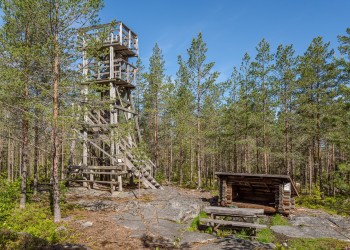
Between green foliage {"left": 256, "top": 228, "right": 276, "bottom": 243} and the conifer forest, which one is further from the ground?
the conifer forest

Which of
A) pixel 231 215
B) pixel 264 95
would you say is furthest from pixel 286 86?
pixel 231 215

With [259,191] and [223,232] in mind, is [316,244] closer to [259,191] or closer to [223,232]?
[223,232]

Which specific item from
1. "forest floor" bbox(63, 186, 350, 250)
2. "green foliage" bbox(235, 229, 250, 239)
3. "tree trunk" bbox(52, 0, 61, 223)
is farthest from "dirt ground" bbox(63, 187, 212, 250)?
"green foliage" bbox(235, 229, 250, 239)

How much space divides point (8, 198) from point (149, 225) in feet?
23.9

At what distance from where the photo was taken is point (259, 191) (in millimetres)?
19812

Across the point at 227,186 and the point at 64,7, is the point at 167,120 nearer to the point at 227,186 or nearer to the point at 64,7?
the point at 227,186

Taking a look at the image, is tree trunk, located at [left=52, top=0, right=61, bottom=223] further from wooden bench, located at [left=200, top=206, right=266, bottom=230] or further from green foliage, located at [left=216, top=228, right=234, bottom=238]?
green foliage, located at [left=216, top=228, right=234, bottom=238]

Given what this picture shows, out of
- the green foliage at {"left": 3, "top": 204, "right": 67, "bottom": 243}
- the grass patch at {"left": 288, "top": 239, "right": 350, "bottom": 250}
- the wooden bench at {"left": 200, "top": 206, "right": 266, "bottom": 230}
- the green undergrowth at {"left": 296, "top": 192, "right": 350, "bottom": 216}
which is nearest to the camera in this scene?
the green foliage at {"left": 3, "top": 204, "right": 67, "bottom": 243}

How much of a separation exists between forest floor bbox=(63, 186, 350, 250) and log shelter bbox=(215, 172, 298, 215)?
111 centimetres

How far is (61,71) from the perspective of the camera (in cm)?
1227

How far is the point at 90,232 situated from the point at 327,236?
34.1 feet

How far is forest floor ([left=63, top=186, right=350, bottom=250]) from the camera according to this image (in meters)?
9.06

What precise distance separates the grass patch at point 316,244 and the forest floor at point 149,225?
494mm

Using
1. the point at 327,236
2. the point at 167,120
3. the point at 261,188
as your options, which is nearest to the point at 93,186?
the point at 261,188
